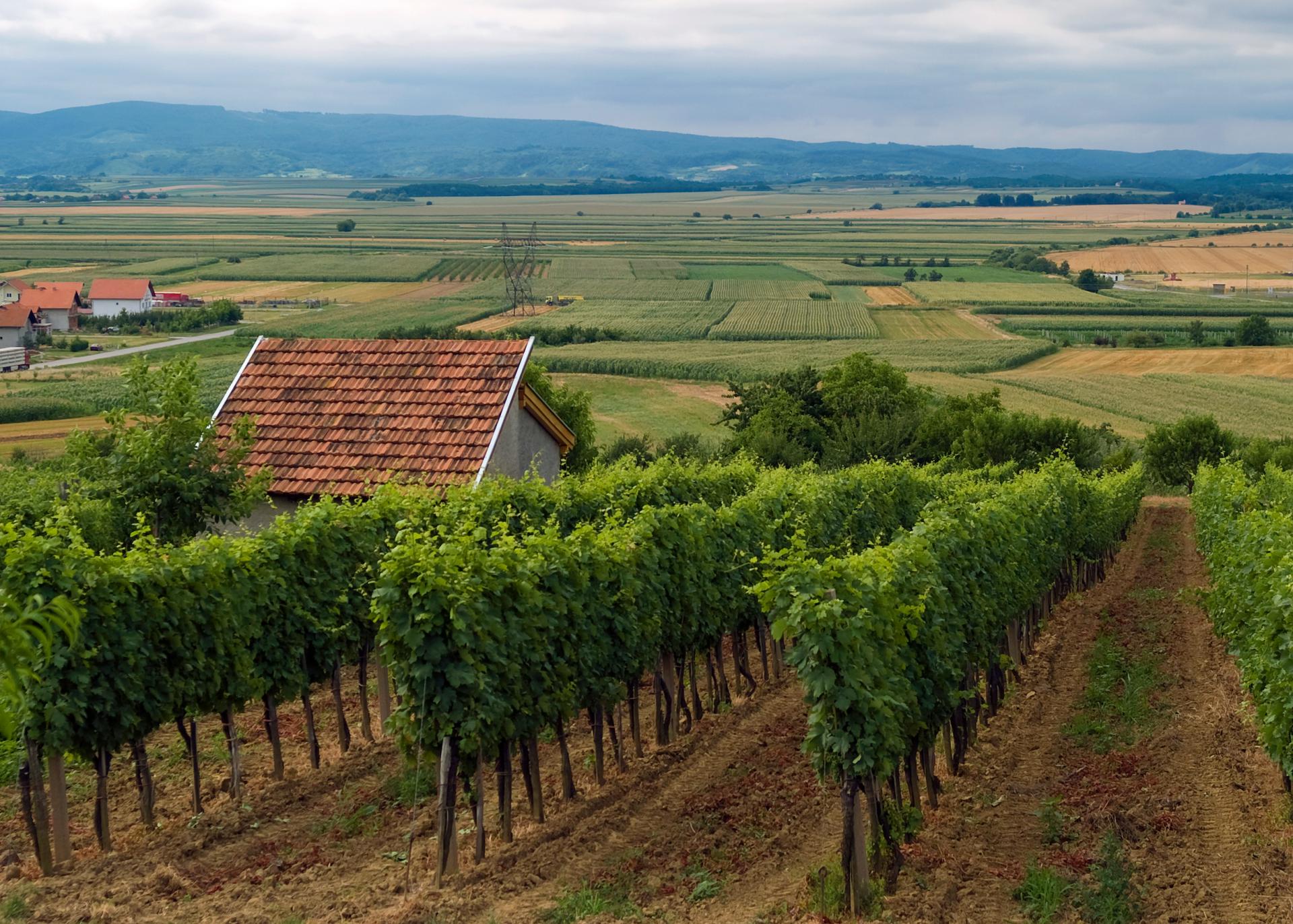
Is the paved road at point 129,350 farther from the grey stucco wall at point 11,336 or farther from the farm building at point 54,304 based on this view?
the farm building at point 54,304

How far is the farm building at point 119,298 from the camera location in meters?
108

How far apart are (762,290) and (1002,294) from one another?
24.8 metres

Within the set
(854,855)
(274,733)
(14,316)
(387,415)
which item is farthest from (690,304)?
(854,855)

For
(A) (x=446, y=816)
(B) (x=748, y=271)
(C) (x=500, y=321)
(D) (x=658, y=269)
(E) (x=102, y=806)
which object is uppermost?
(D) (x=658, y=269)

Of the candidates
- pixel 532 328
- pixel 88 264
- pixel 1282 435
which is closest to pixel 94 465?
pixel 1282 435

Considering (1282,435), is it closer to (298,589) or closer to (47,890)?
(298,589)

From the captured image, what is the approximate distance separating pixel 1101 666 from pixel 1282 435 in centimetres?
4880

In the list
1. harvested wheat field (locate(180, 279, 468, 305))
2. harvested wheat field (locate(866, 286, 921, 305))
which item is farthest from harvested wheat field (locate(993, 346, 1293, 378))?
harvested wheat field (locate(180, 279, 468, 305))

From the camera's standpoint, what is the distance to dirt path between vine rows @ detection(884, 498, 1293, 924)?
11.3m

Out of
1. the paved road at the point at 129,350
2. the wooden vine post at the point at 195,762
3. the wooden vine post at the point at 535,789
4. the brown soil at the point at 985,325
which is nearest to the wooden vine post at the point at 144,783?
the wooden vine post at the point at 195,762

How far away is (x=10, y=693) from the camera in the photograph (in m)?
5.10

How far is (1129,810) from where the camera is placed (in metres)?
13.3

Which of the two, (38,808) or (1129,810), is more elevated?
(38,808)

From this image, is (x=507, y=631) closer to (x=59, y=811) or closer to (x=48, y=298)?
(x=59, y=811)
